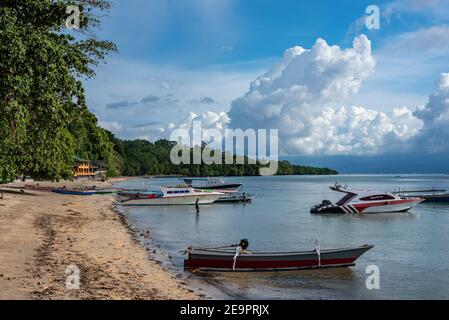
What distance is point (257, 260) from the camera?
22.1 metres

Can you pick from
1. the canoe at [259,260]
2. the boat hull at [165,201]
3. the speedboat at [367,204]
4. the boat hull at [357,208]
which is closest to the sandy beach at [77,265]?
the canoe at [259,260]

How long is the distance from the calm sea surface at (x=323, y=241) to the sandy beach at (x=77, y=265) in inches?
96.0

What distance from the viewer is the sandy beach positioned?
14966 mm

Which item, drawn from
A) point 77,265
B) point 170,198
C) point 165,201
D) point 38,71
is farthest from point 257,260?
point 165,201

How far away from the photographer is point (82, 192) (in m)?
75.3

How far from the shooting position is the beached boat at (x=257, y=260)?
22094 millimetres

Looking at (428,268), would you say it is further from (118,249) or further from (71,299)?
(71,299)

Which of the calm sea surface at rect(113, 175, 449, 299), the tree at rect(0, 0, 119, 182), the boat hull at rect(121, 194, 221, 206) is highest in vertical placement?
the tree at rect(0, 0, 119, 182)

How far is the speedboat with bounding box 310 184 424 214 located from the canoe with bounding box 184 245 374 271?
34610 mm

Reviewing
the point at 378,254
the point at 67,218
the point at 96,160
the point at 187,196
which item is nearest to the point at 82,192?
the point at 187,196

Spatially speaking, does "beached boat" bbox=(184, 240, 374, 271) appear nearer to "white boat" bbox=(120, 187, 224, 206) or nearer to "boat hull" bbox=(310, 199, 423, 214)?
"boat hull" bbox=(310, 199, 423, 214)

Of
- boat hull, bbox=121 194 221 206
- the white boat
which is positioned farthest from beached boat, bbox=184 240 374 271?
boat hull, bbox=121 194 221 206

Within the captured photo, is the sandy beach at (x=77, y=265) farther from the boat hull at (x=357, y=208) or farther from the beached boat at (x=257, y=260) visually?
the boat hull at (x=357, y=208)
